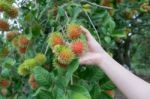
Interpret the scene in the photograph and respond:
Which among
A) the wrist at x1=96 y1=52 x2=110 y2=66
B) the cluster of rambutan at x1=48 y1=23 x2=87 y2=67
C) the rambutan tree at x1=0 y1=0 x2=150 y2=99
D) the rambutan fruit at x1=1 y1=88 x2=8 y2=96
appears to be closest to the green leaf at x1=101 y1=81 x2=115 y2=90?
the rambutan tree at x1=0 y1=0 x2=150 y2=99

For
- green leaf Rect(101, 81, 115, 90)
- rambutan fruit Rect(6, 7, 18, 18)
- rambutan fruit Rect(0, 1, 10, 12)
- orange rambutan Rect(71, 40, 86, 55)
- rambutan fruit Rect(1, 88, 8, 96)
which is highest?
rambutan fruit Rect(0, 1, 10, 12)

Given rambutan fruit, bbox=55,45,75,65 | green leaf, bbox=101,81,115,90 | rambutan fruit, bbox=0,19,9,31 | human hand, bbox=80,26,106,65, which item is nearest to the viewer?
rambutan fruit, bbox=55,45,75,65

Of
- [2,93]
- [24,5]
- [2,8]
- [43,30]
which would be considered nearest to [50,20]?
[43,30]

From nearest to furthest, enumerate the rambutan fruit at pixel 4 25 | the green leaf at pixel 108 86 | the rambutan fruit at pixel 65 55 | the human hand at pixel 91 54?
the rambutan fruit at pixel 65 55 < the human hand at pixel 91 54 < the green leaf at pixel 108 86 < the rambutan fruit at pixel 4 25

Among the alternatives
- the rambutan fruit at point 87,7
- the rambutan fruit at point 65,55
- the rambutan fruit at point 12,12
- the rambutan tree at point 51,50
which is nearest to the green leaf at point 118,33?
the rambutan tree at point 51,50

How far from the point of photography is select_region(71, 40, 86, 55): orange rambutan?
95 centimetres

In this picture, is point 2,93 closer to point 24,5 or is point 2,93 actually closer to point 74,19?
point 74,19

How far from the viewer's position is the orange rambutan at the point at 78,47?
0.95 meters

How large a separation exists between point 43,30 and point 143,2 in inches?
47.8

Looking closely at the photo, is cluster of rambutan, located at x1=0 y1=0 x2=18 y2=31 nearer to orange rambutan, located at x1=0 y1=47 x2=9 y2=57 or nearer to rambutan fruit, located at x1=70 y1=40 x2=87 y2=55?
orange rambutan, located at x1=0 y1=47 x2=9 y2=57

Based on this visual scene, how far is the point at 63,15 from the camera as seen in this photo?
4.03 feet

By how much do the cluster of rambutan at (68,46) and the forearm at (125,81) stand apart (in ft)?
0.41

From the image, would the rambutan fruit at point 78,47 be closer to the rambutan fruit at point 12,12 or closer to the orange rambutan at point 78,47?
the orange rambutan at point 78,47

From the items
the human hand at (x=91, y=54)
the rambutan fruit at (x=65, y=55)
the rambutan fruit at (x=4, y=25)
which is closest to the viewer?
the rambutan fruit at (x=65, y=55)
